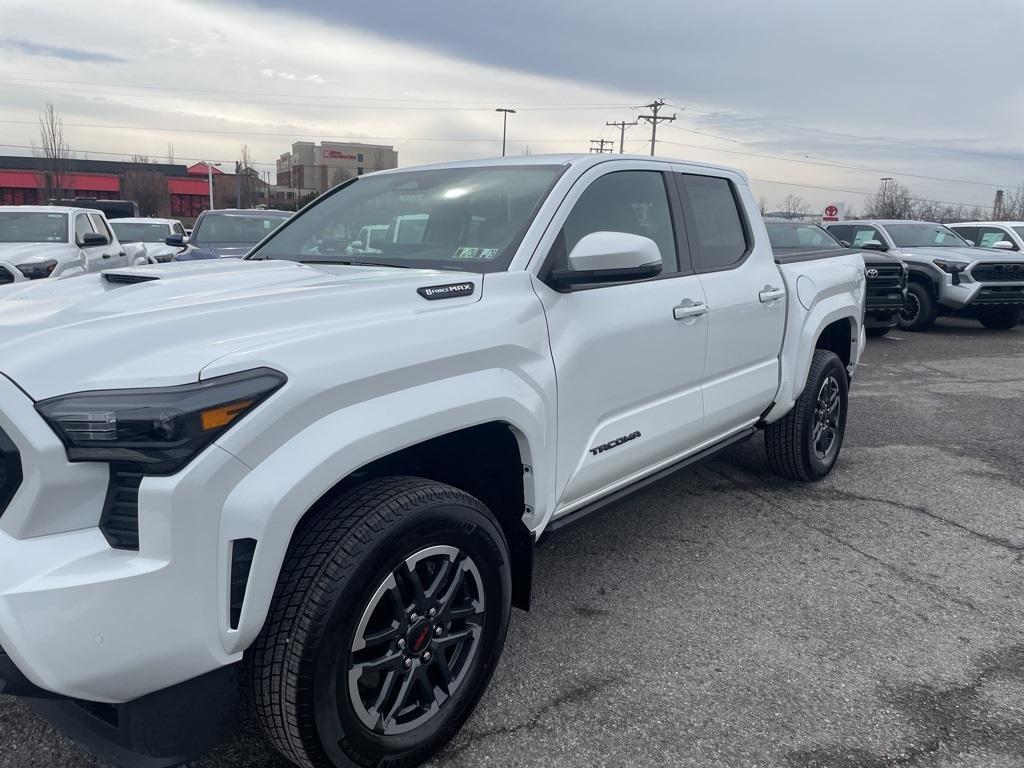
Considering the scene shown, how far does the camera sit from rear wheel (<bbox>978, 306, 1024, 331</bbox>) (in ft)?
42.1

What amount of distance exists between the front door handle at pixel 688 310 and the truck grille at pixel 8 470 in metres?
2.36

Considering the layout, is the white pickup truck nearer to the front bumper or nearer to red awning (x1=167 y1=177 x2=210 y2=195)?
the front bumper

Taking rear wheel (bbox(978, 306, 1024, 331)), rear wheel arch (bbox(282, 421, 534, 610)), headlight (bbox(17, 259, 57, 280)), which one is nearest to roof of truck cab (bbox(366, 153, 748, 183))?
rear wheel arch (bbox(282, 421, 534, 610))

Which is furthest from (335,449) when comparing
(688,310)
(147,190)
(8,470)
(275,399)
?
(147,190)

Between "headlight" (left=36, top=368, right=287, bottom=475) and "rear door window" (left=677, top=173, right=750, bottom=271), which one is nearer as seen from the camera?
"headlight" (left=36, top=368, right=287, bottom=475)

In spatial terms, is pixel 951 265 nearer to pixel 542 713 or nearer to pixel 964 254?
pixel 964 254

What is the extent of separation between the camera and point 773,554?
3939mm

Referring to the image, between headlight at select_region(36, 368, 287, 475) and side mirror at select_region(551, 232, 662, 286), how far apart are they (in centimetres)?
135

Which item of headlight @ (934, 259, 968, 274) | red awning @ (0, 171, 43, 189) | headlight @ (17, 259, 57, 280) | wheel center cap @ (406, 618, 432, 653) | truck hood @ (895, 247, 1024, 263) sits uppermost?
red awning @ (0, 171, 43, 189)

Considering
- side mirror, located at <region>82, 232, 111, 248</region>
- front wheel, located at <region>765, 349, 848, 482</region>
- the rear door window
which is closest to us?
the rear door window

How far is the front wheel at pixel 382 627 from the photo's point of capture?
6.30 feet

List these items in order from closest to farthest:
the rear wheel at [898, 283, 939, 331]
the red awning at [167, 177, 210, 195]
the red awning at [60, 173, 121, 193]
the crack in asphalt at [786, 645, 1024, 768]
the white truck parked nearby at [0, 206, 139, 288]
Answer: the crack in asphalt at [786, 645, 1024, 768] → the white truck parked nearby at [0, 206, 139, 288] → the rear wheel at [898, 283, 939, 331] → the red awning at [60, 173, 121, 193] → the red awning at [167, 177, 210, 195]

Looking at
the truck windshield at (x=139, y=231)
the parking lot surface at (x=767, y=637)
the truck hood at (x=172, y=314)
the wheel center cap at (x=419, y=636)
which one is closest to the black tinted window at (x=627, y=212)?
the truck hood at (x=172, y=314)

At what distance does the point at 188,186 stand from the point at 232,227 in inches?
2299
